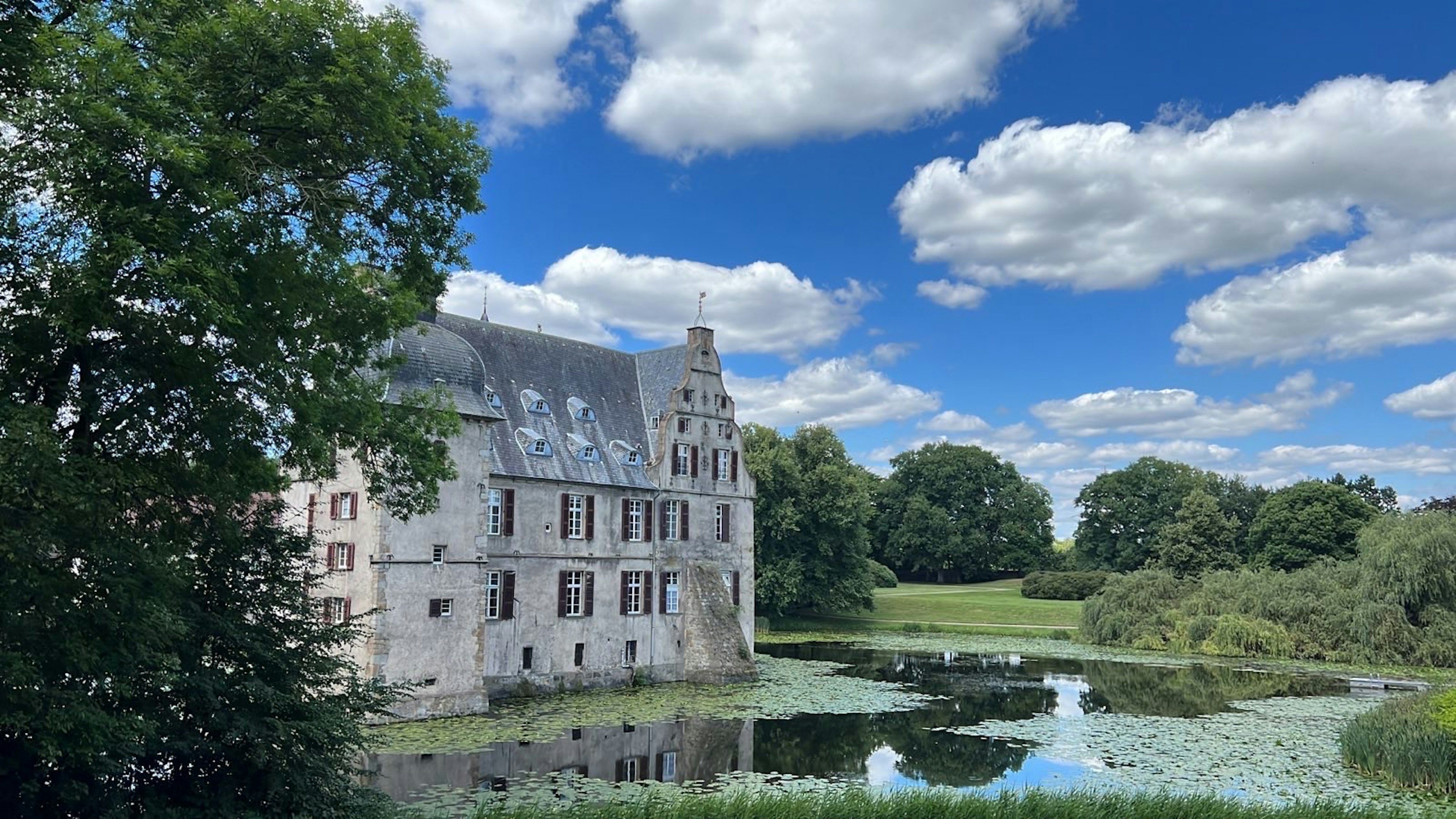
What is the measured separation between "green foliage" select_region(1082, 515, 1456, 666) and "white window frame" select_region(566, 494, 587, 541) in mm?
27188

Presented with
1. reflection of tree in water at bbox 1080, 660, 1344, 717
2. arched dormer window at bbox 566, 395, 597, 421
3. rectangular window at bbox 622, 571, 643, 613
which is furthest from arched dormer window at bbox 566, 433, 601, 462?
reflection of tree in water at bbox 1080, 660, 1344, 717

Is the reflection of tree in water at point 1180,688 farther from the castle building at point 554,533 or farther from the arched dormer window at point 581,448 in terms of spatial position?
the arched dormer window at point 581,448

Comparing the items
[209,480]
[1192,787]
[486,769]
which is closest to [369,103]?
[209,480]

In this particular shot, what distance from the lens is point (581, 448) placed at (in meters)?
30.8

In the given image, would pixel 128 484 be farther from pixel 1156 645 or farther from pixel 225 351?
pixel 1156 645

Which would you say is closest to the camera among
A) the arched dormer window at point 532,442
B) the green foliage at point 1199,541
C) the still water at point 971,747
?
the still water at point 971,747

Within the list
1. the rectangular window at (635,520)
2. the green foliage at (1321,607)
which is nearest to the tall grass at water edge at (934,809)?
the rectangular window at (635,520)

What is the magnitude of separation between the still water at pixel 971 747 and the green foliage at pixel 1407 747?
57 cm

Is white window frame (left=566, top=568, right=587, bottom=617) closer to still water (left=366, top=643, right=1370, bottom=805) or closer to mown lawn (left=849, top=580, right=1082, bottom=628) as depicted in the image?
still water (left=366, top=643, right=1370, bottom=805)

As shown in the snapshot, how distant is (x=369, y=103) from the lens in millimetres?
11219

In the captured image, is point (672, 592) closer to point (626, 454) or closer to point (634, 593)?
point (634, 593)

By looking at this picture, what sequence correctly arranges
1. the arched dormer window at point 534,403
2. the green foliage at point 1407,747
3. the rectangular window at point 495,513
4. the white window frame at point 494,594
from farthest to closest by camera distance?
the arched dormer window at point 534,403
the rectangular window at point 495,513
the white window frame at point 494,594
the green foliage at point 1407,747

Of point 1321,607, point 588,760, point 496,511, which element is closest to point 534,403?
point 496,511

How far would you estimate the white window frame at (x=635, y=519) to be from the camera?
3152 cm
